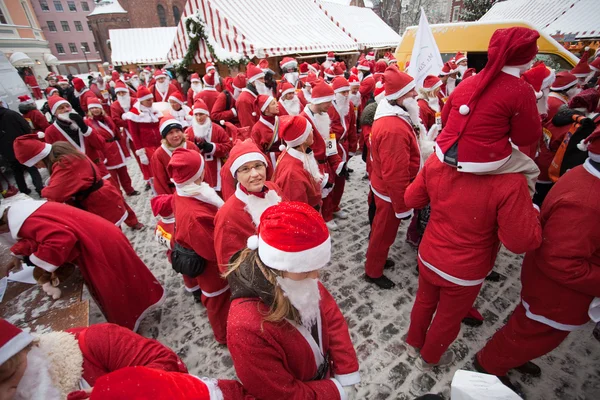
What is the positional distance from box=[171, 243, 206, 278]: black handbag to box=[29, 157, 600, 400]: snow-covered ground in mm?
1110

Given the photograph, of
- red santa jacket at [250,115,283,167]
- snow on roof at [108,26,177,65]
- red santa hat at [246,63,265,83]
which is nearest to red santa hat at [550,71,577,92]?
red santa jacket at [250,115,283,167]

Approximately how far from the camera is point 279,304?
1.41m

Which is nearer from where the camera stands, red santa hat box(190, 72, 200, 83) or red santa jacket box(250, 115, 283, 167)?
red santa jacket box(250, 115, 283, 167)

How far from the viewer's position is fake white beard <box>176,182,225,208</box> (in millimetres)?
2818

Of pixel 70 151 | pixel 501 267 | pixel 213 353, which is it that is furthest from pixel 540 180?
pixel 70 151

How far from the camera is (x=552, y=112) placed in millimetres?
4332

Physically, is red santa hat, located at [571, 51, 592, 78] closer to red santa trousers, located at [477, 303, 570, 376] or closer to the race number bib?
the race number bib

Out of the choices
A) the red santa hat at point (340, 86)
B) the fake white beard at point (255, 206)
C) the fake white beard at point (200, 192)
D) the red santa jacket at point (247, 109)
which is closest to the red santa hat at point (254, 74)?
the red santa jacket at point (247, 109)

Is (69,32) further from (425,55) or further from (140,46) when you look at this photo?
(425,55)

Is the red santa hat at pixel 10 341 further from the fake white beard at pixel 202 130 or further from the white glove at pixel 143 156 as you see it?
the white glove at pixel 143 156

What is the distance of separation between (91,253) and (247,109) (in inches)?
192

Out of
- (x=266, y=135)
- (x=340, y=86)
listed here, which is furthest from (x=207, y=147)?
(x=340, y=86)

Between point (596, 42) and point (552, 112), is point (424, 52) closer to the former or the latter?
point (552, 112)

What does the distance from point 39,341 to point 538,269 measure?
3.18 metres
